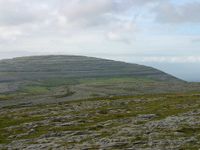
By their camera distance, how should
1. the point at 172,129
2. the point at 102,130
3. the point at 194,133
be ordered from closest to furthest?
the point at 194,133
the point at 172,129
the point at 102,130

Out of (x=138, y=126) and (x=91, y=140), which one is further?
(x=138, y=126)

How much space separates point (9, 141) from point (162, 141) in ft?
74.8

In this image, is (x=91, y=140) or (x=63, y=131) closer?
(x=91, y=140)

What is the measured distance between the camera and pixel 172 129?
152ft

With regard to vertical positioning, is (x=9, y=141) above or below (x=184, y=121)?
below

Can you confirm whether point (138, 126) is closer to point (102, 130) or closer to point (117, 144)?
point (102, 130)

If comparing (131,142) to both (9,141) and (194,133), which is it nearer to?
(194,133)

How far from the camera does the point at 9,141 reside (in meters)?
51.3

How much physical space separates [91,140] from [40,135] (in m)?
11.2

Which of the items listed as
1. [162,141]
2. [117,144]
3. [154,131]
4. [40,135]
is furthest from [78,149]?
[40,135]

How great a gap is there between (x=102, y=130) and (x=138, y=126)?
16.4 ft

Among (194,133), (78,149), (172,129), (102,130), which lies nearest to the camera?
(78,149)

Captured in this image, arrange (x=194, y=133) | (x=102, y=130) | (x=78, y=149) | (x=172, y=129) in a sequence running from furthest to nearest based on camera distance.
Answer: (x=102, y=130), (x=172, y=129), (x=194, y=133), (x=78, y=149)

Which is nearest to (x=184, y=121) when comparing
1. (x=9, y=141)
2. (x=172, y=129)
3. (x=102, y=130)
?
(x=172, y=129)
